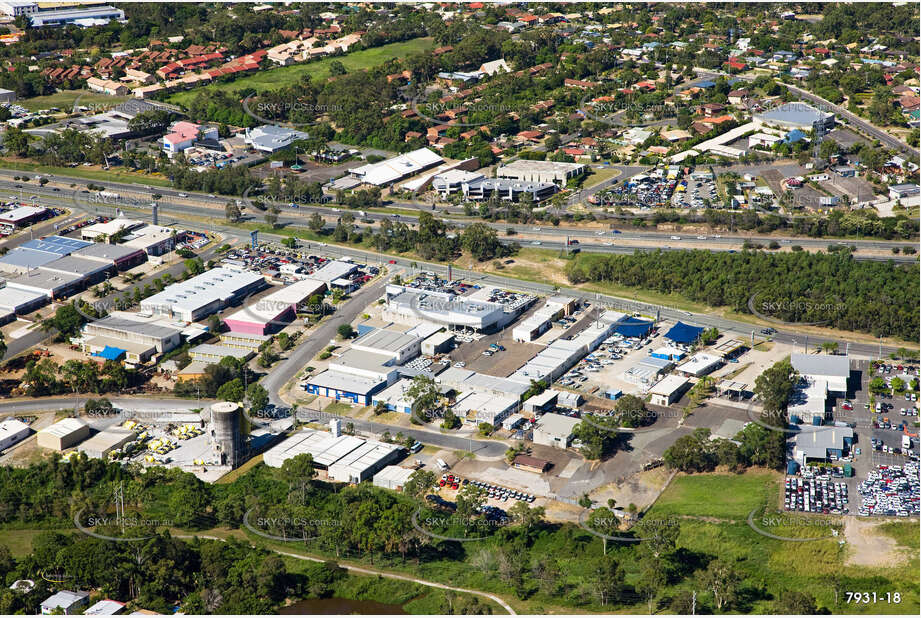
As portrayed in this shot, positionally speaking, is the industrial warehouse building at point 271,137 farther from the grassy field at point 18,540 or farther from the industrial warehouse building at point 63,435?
the grassy field at point 18,540

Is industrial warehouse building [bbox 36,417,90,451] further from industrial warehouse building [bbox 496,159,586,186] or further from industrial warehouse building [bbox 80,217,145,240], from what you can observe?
industrial warehouse building [bbox 496,159,586,186]

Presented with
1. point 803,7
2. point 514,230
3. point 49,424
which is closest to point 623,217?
point 514,230

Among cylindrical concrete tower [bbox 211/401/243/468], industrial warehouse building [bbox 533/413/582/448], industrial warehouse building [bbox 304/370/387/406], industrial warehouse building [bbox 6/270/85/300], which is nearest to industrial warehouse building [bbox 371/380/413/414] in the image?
industrial warehouse building [bbox 304/370/387/406]

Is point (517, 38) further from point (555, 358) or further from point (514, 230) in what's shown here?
point (555, 358)

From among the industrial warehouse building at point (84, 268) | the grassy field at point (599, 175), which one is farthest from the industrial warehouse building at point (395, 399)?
the grassy field at point (599, 175)

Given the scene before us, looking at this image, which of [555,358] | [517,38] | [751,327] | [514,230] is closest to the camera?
[555,358]

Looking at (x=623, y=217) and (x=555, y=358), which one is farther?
(x=623, y=217)

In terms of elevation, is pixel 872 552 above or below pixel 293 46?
below
